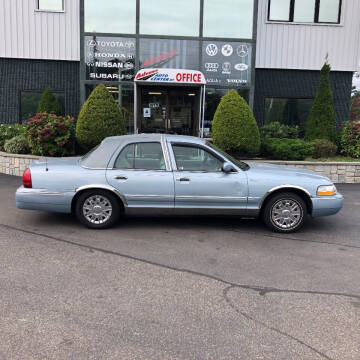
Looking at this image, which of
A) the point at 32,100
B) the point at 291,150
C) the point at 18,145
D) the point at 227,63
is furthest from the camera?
the point at 32,100

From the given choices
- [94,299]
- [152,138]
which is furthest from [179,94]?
[94,299]

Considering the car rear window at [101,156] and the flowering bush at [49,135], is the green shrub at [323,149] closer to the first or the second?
the flowering bush at [49,135]

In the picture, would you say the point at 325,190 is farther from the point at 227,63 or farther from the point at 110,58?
the point at 110,58

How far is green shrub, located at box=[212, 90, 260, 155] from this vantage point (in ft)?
36.8

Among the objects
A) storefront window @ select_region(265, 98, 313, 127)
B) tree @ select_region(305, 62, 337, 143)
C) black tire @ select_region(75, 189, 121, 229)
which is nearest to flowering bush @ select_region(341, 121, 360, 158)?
tree @ select_region(305, 62, 337, 143)

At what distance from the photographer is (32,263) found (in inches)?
192

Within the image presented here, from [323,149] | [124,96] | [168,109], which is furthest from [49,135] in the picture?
[323,149]

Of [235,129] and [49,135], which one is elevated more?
[235,129]

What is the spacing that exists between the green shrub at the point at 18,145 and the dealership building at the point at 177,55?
2987 mm

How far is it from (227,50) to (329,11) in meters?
4.44

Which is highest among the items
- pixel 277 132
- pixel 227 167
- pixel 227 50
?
pixel 227 50

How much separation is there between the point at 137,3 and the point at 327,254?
11.5 m

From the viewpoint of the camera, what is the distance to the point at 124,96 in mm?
14461

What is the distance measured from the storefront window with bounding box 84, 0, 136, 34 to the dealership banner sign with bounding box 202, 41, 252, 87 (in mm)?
2719
